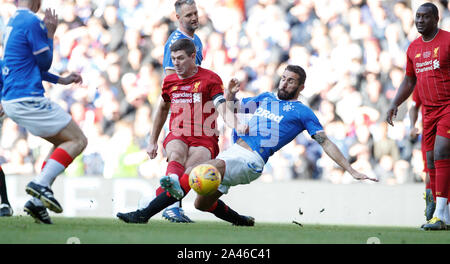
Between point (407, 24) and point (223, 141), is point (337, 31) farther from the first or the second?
point (223, 141)

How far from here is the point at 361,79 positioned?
1055 centimetres

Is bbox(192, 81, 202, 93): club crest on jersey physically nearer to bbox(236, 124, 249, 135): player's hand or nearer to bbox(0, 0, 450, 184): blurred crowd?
bbox(236, 124, 249, 135): player's hand

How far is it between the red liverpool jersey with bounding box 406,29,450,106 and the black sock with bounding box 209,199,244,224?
215 centimetres

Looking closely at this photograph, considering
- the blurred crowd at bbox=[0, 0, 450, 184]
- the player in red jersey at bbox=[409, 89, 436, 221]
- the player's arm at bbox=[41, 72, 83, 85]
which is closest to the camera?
the player's arm at bbox=[41, 72, 83, 85]

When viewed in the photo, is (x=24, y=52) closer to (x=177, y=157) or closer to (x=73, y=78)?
(x=73, y=78)

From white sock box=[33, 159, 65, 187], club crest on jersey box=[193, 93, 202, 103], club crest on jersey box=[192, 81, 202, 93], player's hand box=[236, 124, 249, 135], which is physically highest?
club crest on jersey box=[192, 81, 202, 93]

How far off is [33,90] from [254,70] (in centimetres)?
523

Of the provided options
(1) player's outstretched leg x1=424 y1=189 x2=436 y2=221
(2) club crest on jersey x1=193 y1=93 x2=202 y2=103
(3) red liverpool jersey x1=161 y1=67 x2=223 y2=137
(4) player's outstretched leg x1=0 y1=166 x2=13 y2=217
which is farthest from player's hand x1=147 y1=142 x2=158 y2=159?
(1) player's outstretched leg x1=424 y1=189 x2=436 y2=221

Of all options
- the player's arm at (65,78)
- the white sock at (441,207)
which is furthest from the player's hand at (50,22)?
the white sock at (441,207)

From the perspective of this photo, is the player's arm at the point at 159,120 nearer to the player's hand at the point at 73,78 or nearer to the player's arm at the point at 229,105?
the player's arm at the point at 229,105

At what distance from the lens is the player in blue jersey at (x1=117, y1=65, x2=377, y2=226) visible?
6.48 metres
